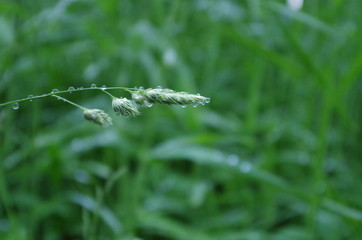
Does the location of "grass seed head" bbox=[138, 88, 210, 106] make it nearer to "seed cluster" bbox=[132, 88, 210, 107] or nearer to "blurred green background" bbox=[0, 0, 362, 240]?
"seed cluster" bbox=[132, 88, 210, 107]

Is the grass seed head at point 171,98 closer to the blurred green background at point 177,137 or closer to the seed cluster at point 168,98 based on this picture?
the seed cluster at point 168,98

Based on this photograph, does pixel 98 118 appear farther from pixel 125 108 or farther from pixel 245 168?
pixel 245 168

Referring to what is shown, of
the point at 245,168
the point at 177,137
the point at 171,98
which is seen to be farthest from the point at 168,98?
the point at 177,137

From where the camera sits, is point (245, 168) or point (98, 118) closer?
point (98, 118)

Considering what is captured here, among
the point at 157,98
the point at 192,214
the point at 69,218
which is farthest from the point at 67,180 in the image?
the point at 157,98

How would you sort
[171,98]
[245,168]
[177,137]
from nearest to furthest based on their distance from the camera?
[171,98]
[245,168]
[177,137]

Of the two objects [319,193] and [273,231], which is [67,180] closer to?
[273,231]

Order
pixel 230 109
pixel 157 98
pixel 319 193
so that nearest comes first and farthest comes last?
pixel 157 98, pixel 319 193, pixel 230 109

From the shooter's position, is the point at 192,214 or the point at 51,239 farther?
the point at 192,214
